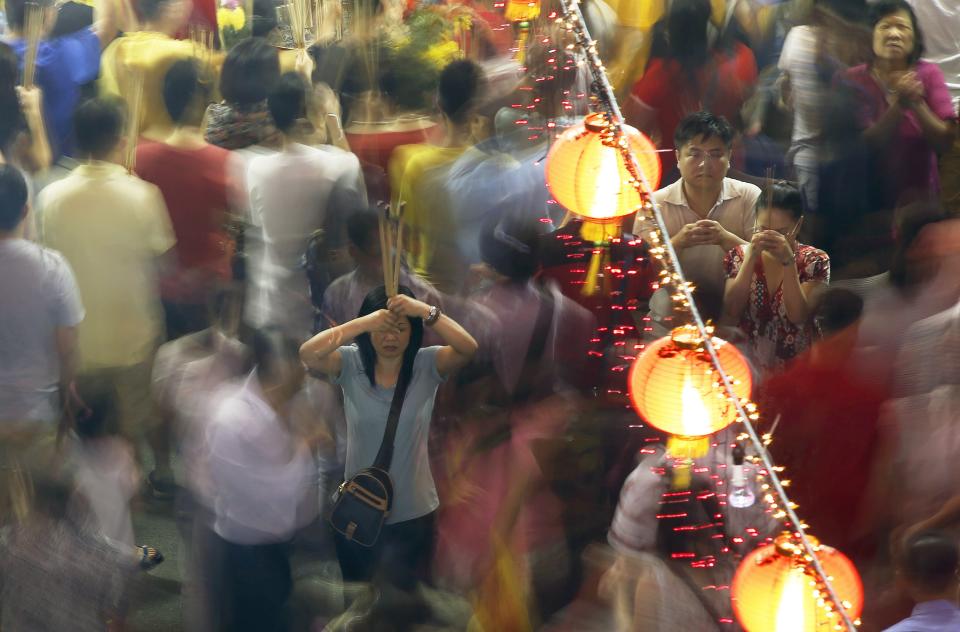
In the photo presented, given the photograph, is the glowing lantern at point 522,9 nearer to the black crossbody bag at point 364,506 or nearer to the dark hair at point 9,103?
the dark hair at point 9,103

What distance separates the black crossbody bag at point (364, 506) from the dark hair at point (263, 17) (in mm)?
2636

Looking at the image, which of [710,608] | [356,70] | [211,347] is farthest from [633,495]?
[356,70]

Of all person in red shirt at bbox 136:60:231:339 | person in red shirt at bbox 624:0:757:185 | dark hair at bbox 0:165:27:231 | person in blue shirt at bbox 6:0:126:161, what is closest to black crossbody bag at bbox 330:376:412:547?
person in red shirt at bbox 136:60:231:339

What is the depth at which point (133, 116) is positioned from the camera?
13.4 ft

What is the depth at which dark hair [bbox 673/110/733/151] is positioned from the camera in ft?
12.2

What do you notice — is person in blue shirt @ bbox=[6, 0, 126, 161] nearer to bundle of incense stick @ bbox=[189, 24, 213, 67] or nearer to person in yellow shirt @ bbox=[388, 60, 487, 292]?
bundle of incense stick @ bbox=[189, 24, 213, 67]

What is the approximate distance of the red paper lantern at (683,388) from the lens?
9.36 ft

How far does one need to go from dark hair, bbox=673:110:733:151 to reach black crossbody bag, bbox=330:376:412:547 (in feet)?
4.41

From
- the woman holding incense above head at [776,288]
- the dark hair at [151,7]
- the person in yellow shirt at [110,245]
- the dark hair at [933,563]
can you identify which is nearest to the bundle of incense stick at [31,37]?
the dark hair at [151,7]

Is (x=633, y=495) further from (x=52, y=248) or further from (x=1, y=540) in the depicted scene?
(x=52, y=248)

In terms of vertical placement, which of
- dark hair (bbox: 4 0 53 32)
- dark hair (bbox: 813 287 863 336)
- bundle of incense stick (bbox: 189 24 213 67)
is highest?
dark hair (bbox: 4 0 53 32)

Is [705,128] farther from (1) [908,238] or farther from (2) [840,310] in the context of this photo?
(2) [840,310]

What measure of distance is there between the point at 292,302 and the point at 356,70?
3.77 ft

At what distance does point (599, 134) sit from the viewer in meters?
3.23
